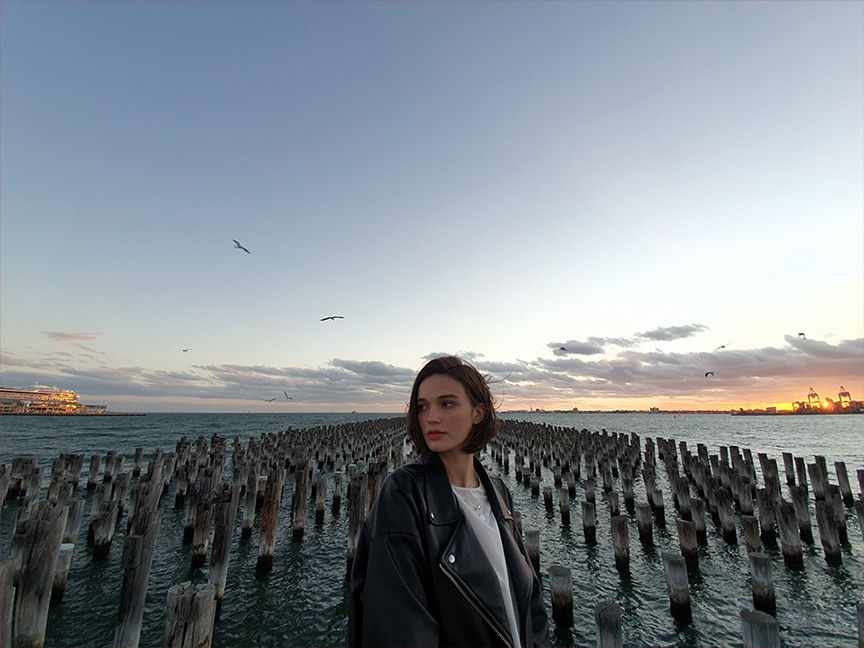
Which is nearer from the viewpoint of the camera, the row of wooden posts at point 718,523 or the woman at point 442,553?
the woman at point 442,553

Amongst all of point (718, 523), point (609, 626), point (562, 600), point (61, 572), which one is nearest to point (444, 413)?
point (609, 626)

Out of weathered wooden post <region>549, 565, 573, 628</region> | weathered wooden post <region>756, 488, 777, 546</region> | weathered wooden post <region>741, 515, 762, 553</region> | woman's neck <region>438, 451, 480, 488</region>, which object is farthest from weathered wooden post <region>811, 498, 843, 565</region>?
woman's neck <region>438, 451, 480, 488</region>

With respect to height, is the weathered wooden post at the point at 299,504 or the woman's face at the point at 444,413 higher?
the woman's face at the point at 444,413

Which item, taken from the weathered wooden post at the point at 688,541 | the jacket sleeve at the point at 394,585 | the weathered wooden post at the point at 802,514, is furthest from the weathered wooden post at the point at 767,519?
the jacket sleeve at the point at 394,585

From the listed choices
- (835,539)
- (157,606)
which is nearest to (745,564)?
(835,539)

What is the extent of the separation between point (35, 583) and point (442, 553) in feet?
24.9

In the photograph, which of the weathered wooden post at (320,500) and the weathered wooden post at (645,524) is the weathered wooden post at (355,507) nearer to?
the weathered wooden post at (320,500)

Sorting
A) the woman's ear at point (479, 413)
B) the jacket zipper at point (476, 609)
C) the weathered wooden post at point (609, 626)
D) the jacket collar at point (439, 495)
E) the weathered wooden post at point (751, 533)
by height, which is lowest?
the weathered wooden post at point (751, 533)

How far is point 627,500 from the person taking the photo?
1609cm

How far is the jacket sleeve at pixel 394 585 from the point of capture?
169 centimetres

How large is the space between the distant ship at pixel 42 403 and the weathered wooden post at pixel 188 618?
158847mm

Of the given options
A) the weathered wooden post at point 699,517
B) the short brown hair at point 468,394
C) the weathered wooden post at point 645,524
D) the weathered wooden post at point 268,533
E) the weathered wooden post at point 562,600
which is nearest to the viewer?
the short brown hair at point 468,394

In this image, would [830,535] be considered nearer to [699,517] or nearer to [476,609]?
[699,517]

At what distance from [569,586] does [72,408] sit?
171919 mm
